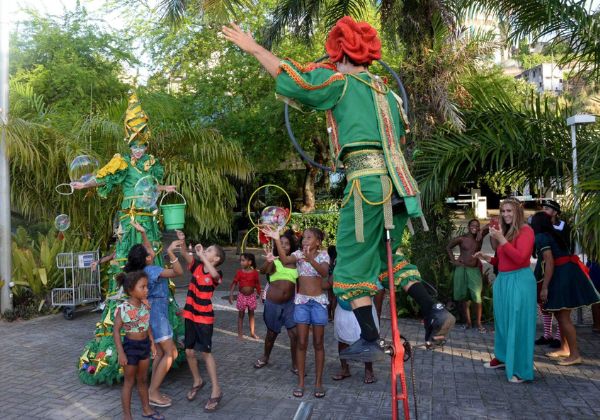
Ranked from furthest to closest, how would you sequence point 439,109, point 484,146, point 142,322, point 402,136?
point 439,109 → point 484,146 → point 142,322 → point 402,136

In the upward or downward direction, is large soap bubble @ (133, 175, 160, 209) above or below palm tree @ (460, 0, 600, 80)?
below

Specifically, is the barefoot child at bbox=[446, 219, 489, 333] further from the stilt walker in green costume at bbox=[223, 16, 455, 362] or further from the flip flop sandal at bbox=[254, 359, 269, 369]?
the stilt walker in green costume at bbox=[223, 16, 455, 362]

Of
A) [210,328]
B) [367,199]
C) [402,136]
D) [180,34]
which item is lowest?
[210,328]

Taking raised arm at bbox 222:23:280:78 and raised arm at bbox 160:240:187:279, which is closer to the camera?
raised arm at bbox 222:23:280:78

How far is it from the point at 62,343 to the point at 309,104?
5.89m

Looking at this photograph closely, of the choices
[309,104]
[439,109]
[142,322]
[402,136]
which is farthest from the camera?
[439,109]

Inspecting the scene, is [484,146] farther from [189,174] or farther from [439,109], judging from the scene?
[189,174]

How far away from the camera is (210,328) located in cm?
552

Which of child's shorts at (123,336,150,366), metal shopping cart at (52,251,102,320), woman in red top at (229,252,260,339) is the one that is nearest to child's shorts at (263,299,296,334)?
woman in red top at (229,252,260,339)

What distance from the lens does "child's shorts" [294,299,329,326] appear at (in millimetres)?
5777

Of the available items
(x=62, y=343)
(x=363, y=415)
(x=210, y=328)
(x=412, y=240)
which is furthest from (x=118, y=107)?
(x=363, y=415)

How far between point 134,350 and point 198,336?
2.45ft

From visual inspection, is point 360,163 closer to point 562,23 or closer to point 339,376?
point 339,376

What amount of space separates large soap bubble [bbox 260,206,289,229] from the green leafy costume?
1532 mm
